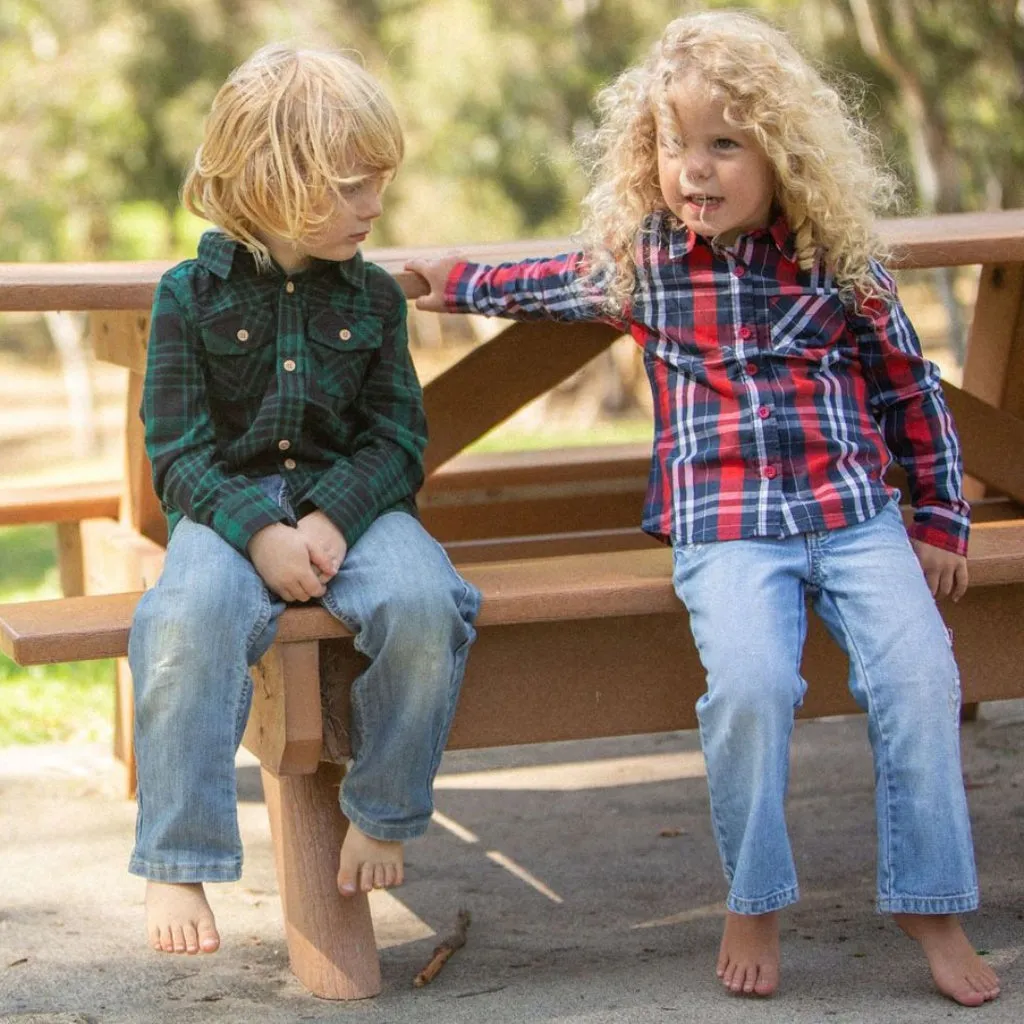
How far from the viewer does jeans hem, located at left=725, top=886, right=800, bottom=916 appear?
8.50ft

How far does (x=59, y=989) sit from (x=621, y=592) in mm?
1103

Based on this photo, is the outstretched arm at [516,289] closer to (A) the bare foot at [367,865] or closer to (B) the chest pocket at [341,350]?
(B) the chest pocket at [341,350]

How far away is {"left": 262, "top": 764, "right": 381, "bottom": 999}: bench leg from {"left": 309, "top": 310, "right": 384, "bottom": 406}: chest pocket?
24.1 inches

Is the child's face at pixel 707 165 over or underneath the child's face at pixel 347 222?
over

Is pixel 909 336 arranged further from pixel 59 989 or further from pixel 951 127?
pixel 951 127

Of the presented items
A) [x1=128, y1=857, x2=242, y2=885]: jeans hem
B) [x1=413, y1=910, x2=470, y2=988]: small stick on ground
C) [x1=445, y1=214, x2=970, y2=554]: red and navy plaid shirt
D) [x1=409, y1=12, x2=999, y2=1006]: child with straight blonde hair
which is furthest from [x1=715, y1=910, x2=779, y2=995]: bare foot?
[x1=128, y1=857, x2=242, y2=885]: jeans hem

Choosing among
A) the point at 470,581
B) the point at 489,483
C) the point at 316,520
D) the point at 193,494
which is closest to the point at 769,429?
the point at 470,581

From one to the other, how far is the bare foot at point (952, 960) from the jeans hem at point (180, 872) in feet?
3.36

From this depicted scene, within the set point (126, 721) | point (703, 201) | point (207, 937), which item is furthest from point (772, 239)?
point (126, 721)

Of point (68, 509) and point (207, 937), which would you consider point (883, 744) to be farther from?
point (68, 509)

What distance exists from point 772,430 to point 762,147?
465 mm

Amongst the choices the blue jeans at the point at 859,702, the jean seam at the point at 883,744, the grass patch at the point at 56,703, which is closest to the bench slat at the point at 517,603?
the blue jeans at the point at 859,702

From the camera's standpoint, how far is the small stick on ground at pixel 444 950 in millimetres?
2811

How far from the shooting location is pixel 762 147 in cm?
284
